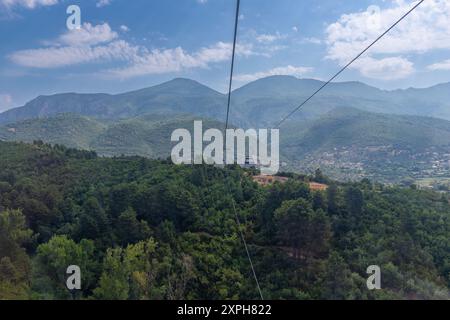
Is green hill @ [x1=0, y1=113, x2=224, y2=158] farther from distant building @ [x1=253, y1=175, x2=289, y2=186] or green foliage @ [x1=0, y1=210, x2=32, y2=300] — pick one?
green foliage @ [x1=0, y1=210, x2=32, y2=300]

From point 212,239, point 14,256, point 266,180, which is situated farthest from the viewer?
point 266,180

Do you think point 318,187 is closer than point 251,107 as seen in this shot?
Yes

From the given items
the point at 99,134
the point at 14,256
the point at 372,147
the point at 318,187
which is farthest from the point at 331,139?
the point at 14,256

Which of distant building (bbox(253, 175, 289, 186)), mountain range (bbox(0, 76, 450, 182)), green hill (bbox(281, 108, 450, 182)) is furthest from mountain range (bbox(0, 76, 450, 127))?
distant building (bbox(253, 175, 289, 186))

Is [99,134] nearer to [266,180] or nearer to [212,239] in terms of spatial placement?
[266,180]

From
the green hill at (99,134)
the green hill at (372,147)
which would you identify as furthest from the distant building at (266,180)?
the green hill at (99,134)

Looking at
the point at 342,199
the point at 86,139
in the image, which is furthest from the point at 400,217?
the point at 86,139

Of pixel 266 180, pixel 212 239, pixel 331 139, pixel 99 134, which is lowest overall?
pixel 212 239
